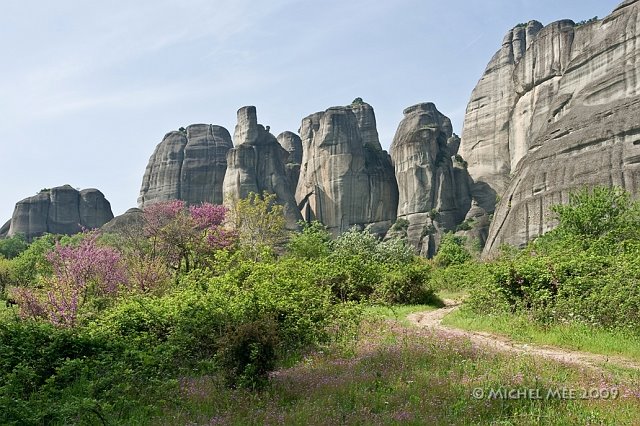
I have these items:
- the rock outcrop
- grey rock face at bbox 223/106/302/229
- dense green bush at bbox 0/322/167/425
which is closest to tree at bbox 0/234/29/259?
the rock outcrop

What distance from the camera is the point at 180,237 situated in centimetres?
2211

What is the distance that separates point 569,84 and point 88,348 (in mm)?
47830

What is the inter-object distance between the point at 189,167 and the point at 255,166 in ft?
47.5

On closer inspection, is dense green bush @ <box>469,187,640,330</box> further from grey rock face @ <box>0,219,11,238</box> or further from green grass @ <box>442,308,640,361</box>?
grey rock face @ <box>0,219,11,238</box>

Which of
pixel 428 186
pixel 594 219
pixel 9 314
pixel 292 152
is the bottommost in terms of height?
pixel 9 314

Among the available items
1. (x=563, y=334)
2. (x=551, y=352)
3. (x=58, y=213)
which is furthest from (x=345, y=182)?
(x=551, y=352)

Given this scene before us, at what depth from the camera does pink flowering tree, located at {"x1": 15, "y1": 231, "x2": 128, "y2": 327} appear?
13.1 metres

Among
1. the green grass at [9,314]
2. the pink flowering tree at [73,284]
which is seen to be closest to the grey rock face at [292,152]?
the pink flowering tree at [73,284]

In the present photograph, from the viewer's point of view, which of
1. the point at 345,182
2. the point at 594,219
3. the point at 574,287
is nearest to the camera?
the point at 574,287

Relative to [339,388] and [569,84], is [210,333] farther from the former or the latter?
[569,84]

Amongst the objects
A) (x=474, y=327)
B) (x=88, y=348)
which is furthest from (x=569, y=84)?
(x=88, y=348)

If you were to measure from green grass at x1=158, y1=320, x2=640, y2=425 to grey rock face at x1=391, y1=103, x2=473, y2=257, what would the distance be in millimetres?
54160

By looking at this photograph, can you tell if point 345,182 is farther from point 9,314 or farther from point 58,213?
point 9,314

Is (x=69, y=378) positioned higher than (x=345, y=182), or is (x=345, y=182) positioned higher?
(x=345, y=182)
